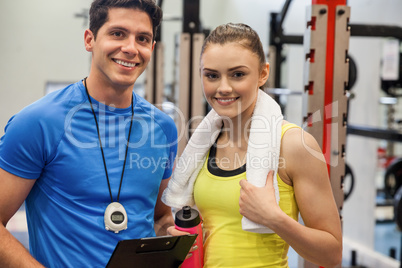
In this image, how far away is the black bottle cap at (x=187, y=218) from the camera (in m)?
1.31

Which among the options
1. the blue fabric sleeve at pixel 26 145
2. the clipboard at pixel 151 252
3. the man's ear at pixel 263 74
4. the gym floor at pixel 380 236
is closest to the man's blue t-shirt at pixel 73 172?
the blue fabric sleeve at pixel 26 145

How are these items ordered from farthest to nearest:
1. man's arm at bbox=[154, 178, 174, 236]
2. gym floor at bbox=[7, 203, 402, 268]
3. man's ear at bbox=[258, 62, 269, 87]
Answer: gym floor at bbox=[7, 203, 402, 268]
man's arm at bbox=[154, 178, 174, 236]
man's ear at bbox=[258, 62, 269, 87]

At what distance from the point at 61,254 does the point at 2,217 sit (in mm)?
225

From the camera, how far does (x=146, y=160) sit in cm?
152

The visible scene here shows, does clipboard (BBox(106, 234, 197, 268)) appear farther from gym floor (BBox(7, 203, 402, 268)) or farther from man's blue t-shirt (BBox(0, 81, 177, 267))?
gym floor (BBox(7, 203, 402, 268))

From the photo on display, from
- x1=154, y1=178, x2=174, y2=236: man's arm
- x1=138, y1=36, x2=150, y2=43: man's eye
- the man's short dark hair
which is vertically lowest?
x1=154, y1=178, x2=174, y2=236: man's arm

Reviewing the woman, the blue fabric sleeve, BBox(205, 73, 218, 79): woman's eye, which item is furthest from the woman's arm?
the blue fabric sleeve

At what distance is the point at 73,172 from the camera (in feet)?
4.53

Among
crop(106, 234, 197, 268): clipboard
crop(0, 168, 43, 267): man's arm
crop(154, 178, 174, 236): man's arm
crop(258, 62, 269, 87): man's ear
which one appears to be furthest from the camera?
crop(154, 178, 174, 236): man's arm

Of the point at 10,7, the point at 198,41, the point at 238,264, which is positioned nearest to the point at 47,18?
the point at 10,7

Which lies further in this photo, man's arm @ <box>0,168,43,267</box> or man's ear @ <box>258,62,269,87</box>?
man's ear @ <box>258,62,269,87</box>

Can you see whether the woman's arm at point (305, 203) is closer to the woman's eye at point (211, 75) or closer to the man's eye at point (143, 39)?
the woman's eye at point (211, 75)

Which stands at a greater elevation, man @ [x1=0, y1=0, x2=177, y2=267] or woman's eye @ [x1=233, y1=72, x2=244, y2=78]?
woman's eye @ [x1=233, y1=72, x2=244, y2=78]

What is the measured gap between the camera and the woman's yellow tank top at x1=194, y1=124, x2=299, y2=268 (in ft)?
4.30
